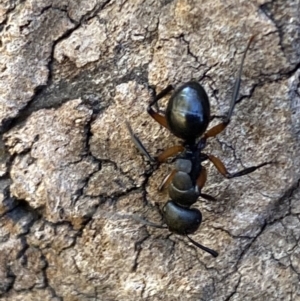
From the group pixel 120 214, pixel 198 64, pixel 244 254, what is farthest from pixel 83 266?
pixel 198 64

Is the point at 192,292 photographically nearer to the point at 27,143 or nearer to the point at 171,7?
the point at 27,143

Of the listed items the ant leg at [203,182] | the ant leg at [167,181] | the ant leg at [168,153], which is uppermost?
the ant leg at [168,153]

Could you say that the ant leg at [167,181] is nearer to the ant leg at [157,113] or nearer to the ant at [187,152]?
the ant at [187,152]

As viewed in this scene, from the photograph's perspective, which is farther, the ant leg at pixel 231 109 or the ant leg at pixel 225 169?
the ant leg at pixel 225 169

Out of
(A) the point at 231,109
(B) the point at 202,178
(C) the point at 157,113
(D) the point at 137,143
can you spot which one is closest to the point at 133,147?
(D) the point at 137,143

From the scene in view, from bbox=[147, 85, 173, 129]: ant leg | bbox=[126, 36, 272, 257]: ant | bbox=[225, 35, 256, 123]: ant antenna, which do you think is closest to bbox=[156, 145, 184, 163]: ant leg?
bbox=[126, 36, 272, 257]: ant

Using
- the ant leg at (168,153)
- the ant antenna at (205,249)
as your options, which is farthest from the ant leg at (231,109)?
the ant antenna at (205,249)
